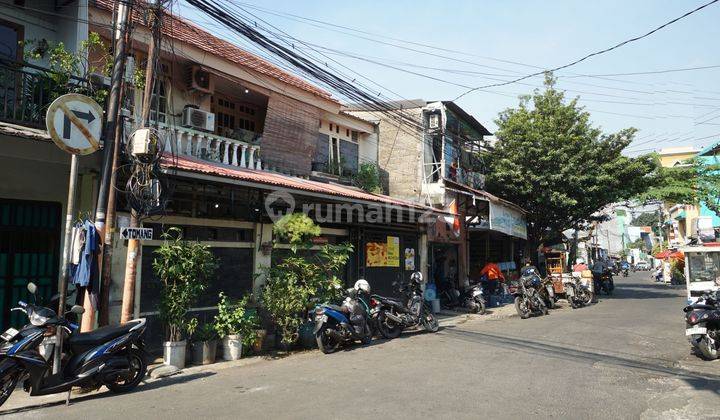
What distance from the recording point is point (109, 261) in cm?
701

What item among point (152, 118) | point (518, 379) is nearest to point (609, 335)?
point (518, 379)

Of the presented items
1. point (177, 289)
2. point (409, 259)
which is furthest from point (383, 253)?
point (177, 289)

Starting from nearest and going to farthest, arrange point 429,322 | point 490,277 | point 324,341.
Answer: point 324,341
point 429,322
point 490,277

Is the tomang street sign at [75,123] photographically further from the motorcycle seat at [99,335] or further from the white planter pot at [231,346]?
the white planter pot at [231,346]

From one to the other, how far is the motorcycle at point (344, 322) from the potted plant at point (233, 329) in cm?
120

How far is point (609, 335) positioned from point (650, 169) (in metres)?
11.0

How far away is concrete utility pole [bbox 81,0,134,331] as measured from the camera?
6.75 meters

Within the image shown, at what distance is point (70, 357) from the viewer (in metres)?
5.75

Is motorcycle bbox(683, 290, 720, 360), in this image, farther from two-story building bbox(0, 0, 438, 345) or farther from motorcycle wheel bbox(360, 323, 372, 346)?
two-story building bbox(0, 0, 438, 345)

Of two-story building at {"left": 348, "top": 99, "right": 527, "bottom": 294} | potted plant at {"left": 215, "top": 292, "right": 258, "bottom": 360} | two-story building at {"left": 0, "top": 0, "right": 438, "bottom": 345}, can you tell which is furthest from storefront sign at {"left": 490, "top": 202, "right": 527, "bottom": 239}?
potted plant at {"left": 215, "top": 292, "right": 258, "bottom": 360}

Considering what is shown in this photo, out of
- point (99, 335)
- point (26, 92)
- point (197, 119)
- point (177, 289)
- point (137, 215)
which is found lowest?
point (99, 335)

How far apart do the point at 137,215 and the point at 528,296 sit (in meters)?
10.9

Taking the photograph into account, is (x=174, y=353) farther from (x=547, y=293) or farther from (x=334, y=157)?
(x=547, y=293)

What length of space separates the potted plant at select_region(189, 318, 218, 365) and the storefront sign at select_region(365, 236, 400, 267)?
19.4 feet
